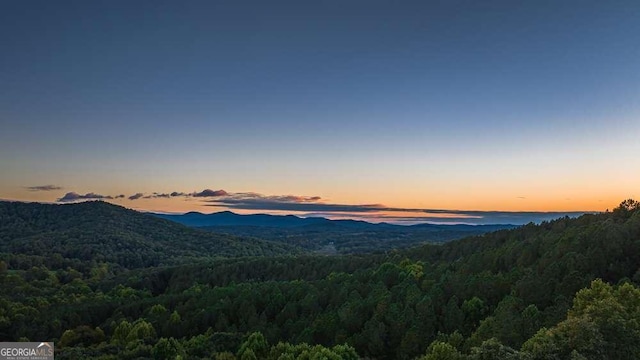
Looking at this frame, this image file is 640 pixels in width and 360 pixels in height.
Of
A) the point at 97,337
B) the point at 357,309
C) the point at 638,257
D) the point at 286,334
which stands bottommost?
the point at 97,337

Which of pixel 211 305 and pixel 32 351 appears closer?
pixel 32 351

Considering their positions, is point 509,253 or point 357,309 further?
point 509,253

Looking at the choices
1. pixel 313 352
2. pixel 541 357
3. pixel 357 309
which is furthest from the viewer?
pixel 357 309

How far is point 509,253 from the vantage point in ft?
351

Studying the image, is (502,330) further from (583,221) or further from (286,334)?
(583,221)

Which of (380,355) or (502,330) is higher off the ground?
(502,330)

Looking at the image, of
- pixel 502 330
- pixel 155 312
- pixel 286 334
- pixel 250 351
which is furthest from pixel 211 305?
pixel 502 330

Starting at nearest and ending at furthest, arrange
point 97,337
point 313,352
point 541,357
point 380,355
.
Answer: point 541,357
point 313,352
point 380,355
point 97,337

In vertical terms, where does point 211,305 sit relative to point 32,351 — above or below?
below

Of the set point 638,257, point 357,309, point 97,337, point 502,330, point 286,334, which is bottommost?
point 97,337

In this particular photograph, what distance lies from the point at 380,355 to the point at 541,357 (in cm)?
3947

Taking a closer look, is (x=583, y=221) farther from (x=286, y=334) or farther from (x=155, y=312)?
(x=155, y=312)

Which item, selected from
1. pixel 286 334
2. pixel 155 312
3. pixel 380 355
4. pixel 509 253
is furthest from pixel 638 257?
pixel 155 312

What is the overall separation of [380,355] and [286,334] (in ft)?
81.3
